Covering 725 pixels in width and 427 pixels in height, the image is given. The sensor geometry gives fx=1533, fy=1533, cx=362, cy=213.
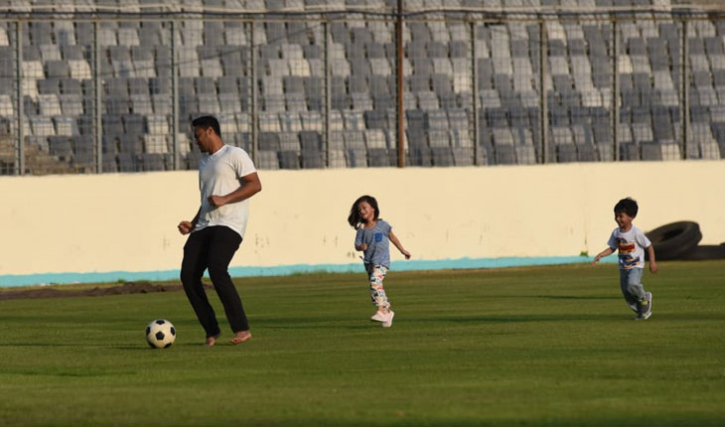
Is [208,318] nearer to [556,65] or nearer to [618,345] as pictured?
[618,345]

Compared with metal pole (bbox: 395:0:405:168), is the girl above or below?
below

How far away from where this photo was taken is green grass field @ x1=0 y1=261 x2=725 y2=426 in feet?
25.7

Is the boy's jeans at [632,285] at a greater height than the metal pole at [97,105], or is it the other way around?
the metal pole at [97,105]

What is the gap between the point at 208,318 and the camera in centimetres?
1275

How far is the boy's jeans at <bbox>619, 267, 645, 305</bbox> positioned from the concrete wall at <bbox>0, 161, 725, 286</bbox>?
1487cm

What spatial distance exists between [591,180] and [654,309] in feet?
51.2

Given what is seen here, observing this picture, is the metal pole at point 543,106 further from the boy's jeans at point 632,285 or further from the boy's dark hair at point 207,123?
the boy's dark hair at point 207,123

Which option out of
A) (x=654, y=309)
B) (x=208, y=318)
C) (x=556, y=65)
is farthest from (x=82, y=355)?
(x=556, y=65)

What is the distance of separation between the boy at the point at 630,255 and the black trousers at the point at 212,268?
4099 millimetres

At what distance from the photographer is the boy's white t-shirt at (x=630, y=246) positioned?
15.2 m

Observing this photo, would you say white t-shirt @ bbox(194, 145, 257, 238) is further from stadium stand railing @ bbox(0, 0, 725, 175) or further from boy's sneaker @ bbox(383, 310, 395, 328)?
stadium stand railing @ bbox(0, 0, 725, 175)

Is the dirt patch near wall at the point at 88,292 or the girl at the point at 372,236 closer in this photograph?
the girl at the point at 372,236

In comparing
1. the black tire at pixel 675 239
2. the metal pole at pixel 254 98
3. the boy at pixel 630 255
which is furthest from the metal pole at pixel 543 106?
the boy at pixel 630 255

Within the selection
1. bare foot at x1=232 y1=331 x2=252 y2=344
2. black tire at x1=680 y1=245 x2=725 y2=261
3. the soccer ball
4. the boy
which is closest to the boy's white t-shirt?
the boy
